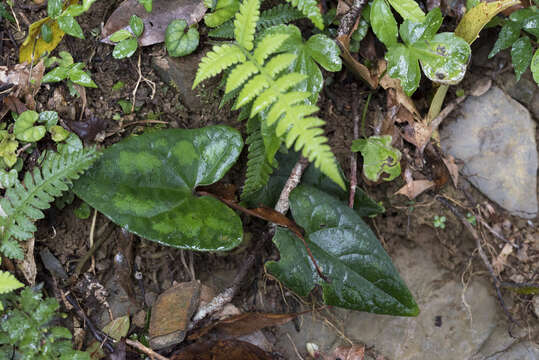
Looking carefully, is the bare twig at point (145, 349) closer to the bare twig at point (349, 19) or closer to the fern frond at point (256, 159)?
the fern frond at point (256, 159)

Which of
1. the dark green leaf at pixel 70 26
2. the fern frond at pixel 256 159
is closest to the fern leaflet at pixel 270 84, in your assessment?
the fern frond at pixel 256 159

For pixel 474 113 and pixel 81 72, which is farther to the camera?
pixel 474 113

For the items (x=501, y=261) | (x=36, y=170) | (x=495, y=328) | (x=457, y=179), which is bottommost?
(x=495, y=328)

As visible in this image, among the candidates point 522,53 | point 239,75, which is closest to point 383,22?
point 522,53

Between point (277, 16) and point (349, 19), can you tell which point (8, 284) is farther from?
point (349, 19)

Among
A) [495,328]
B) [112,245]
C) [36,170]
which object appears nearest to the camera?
[36,170]

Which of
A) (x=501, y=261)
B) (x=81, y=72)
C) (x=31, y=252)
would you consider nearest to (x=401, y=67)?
(x=501, y=261)

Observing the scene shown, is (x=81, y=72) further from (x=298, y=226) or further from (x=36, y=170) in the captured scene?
(x=298, y=226)
